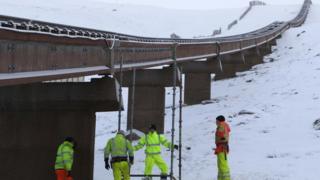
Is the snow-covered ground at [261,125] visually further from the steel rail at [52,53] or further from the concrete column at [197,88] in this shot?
the steel rail at [52,53]

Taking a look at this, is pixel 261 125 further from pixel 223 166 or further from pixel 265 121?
pixel 223 166

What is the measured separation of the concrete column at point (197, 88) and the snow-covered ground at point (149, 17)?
57180mm

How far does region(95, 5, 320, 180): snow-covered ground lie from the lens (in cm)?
1936

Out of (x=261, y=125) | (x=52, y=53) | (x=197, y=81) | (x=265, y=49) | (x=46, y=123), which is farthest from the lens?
(x=265, y=49)

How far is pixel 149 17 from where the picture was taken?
137m

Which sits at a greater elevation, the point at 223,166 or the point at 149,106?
the point at 149,106

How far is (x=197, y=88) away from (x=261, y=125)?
14832mm

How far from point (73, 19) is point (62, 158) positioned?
10371 cm

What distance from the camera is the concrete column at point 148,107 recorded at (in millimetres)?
30625

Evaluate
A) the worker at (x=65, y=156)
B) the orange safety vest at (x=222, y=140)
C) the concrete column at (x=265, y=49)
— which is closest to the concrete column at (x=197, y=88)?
the concrete column at (x=265, y=49)

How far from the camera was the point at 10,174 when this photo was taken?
18.6 metres

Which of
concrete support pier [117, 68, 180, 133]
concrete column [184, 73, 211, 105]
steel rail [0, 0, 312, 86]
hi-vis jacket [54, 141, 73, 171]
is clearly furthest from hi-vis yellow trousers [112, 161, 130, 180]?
concrete column [184, 73, 211, 105]

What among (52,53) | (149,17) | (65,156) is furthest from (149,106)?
(149,17)

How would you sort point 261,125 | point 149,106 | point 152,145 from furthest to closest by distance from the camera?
point 149,106, point 261,125, point 152,145
